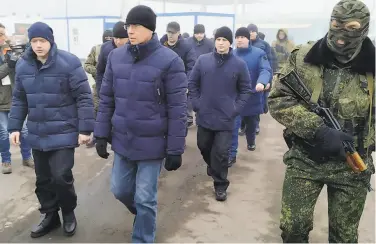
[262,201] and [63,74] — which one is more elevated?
[63,74]

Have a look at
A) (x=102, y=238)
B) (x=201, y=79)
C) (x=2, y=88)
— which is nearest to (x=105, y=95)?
(x=102, y=238)

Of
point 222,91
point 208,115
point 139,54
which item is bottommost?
point 208,115

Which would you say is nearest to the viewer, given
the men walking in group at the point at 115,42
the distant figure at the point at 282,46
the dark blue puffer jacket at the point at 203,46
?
the men walking in group at the point at 115,42

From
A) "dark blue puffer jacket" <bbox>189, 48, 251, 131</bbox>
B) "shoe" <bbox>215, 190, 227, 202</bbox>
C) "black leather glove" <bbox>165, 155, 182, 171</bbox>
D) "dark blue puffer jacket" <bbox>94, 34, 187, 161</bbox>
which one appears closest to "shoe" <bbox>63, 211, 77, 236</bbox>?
"dark blue puffer jacket" <bbox>94, 34, 187, 161</bbox>

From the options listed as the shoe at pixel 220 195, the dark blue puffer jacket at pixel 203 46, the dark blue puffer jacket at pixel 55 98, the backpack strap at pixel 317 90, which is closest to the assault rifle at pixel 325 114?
the backpack strap at pixel 317 90

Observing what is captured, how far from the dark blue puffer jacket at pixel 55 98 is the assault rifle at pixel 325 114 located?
1790 millimetres

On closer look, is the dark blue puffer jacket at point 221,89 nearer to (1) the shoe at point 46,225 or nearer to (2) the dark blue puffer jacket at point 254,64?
(2) the dark blue puffer jacket at point 254,64

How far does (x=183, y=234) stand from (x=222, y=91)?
167 centimetres

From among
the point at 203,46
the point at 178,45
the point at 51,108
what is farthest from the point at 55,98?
the point at 203,46

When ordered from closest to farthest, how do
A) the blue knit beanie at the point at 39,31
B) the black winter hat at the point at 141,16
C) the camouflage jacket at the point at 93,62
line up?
the black winter hat at the point at 141,16
the blue knit beanie at the point at 39,31
the camouflage jacket at the point at 93,62

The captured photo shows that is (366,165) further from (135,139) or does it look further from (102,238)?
(102,238)

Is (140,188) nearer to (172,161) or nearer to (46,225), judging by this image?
(172,161)

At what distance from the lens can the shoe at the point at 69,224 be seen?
3.48 m

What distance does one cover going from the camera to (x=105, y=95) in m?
3.11
